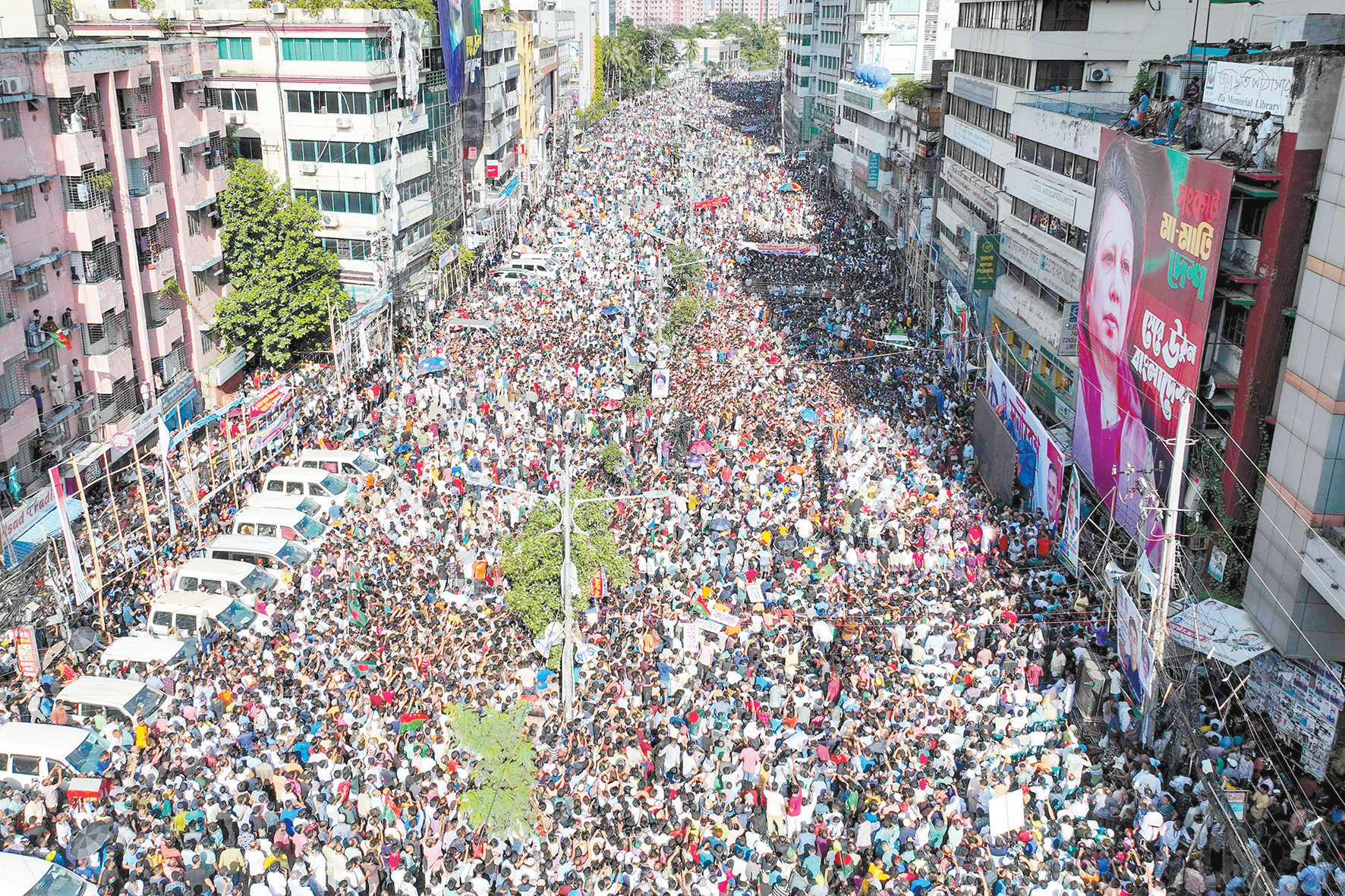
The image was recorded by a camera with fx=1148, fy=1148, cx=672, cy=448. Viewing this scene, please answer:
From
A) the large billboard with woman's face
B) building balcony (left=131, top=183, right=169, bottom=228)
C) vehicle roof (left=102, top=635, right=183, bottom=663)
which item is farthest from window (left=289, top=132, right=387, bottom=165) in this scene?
the large billboard with woman's face

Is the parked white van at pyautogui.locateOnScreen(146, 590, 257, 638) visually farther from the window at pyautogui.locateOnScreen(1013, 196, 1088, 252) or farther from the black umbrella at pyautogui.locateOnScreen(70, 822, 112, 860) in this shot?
the window at pyautogui.locateOnScreen(1013, 196, 1088, 252)

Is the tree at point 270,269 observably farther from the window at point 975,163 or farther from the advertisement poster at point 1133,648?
the advertisement poster at point 1133,648

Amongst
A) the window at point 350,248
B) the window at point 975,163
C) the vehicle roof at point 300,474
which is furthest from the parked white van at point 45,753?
the window at point 975,163

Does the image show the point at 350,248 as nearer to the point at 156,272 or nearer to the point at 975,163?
the point at 156,272

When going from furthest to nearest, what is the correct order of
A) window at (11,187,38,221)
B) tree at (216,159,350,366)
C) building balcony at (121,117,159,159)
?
1. tree at (216,159,350,366)
2. building balcony at (121,117,159,159)
3. window at (11,187,38,221)

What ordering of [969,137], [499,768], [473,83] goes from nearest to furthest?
[499,768] → [969,137] → [473,83]

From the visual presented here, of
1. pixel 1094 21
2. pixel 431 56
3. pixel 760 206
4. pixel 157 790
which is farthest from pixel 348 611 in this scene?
pixel 760 206

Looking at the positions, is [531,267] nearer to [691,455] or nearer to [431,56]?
[431,56]

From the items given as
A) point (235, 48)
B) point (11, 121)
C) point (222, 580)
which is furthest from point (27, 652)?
point (235, 48)
